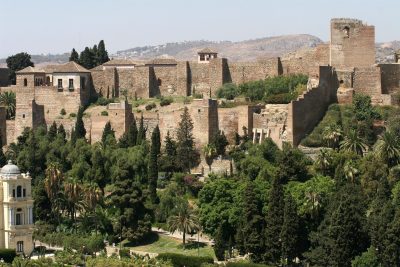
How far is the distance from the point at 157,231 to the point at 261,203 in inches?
204

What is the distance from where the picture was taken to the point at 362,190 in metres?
46.7

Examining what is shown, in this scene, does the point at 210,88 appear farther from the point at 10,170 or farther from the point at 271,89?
the point at 10,170

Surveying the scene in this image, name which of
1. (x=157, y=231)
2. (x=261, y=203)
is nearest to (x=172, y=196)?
(x=157, y=231)

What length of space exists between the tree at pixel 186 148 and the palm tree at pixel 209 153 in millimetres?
598

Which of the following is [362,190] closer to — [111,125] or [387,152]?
[387,152]

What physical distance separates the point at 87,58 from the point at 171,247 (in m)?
22.4

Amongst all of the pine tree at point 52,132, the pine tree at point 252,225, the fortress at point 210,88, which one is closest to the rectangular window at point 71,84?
the fortress at point 210,88

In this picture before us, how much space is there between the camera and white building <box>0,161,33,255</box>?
49.2 meters

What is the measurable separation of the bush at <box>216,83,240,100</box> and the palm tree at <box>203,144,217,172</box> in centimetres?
528

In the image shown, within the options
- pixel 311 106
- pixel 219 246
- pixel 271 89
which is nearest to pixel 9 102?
pixel 271 89

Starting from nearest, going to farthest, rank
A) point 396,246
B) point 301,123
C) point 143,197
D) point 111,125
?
point 396,246 < point 143,197 < point 301,123 < point 111,125

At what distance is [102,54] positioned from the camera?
70.0 m

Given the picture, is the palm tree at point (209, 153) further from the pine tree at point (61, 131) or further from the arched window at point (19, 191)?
the arched window at point (19, 191)

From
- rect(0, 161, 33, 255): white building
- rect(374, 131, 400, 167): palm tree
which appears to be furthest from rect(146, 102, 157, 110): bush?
rect(374, 131, 400, 167): palm tree
